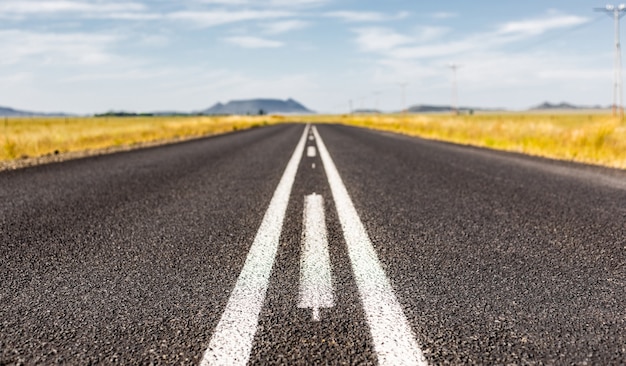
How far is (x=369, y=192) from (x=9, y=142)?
12.9 meters

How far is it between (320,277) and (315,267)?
0.20 meters

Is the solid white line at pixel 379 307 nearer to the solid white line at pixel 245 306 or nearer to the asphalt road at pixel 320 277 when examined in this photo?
the asphalt road at pixel 320 277

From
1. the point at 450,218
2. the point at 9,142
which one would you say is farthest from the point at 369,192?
the point at 9,142

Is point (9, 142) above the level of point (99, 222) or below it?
above

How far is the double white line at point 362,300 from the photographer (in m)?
2.01

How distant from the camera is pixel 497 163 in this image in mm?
10281

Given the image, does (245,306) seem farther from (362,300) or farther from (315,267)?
(315,267)

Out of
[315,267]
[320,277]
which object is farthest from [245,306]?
[315,267]

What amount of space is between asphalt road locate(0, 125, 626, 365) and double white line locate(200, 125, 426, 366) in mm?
11

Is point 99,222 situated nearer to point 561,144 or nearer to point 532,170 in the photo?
point 532,170

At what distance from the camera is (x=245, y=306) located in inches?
99.1

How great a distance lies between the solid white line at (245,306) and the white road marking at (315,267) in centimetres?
22

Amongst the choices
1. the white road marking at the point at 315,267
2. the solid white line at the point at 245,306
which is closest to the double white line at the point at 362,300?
the solid white line at the point at 245,306

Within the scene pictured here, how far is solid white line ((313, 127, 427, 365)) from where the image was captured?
2.00 metres
